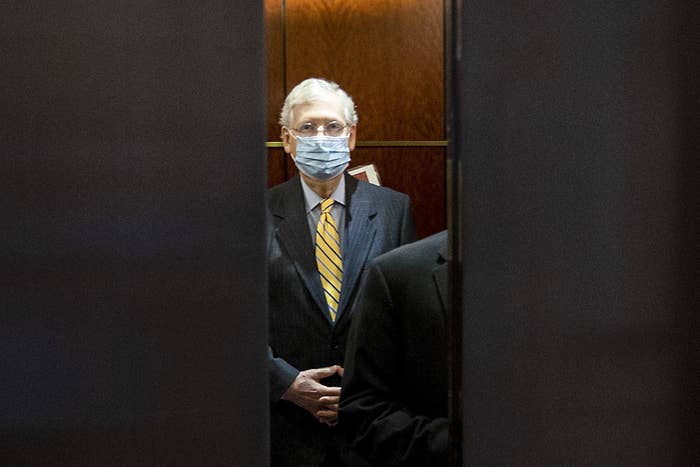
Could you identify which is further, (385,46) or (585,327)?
(385,46)

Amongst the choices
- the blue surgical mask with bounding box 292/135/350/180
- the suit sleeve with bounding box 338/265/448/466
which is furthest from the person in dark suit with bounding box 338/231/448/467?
the blue surgical mask with bounding box 292/135/350/180

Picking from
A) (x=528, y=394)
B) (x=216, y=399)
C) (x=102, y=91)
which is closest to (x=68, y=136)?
(x=102, y=91)

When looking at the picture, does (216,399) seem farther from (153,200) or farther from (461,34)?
(461,34)

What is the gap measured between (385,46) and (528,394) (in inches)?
20.7

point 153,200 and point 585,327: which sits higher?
point 153,200

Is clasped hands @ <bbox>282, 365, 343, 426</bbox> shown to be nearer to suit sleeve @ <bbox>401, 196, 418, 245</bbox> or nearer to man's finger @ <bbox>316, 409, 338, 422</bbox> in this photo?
man's finger @ <bbox>316, 409, 338, 422</bbox>

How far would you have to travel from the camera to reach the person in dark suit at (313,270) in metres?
0.82

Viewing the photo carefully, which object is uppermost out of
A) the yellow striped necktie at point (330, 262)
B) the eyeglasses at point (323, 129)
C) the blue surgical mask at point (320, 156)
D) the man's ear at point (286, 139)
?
the eyeglasses at point (323, 129)

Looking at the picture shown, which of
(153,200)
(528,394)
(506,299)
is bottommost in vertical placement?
(528,394)

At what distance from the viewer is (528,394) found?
0.82m

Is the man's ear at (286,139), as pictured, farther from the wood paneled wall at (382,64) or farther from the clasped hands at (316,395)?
the clasped hands at (316,395)

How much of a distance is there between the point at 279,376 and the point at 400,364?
0.46ft

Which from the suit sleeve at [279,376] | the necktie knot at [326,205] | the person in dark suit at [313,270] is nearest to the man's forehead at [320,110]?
the person in dark suit at [313,270]

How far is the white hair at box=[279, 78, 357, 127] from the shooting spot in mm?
883
